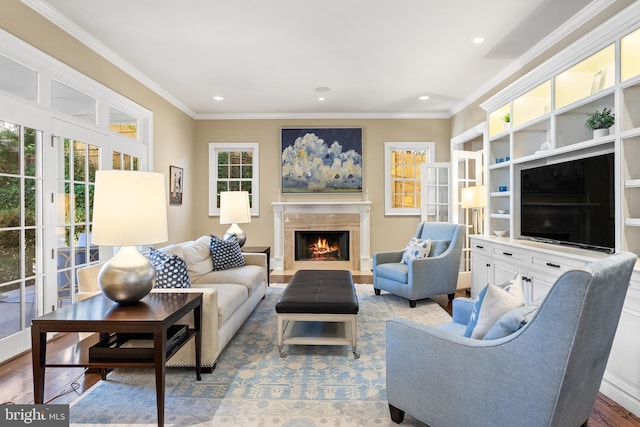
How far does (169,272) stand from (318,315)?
3.81 ft

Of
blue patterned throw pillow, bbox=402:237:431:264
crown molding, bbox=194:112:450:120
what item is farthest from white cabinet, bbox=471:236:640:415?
crown molding, bbox=194:112:450:120

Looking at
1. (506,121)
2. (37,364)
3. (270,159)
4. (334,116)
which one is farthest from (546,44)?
(37,364)

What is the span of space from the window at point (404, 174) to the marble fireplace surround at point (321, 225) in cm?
53

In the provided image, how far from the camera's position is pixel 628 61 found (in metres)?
2.45

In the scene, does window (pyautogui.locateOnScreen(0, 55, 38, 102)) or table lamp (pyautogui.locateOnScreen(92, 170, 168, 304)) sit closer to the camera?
table lamp (pyautogui.locateOnScreen(92, 170, 168, 304))

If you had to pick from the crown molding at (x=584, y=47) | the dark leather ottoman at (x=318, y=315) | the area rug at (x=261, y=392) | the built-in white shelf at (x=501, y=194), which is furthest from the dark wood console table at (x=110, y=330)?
the built-in white shelf at (x=501, y=194)

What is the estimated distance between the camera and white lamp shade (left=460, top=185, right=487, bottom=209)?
15.2 ft

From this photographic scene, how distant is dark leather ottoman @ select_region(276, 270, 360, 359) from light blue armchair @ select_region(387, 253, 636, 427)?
92cm

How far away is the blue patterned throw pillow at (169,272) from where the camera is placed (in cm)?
254

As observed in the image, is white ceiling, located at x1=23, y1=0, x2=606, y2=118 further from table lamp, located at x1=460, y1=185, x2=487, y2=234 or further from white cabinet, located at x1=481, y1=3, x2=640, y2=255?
table lamp, located at x1=460, y1=185, x2=487, y2=234

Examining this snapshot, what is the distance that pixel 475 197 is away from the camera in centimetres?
470

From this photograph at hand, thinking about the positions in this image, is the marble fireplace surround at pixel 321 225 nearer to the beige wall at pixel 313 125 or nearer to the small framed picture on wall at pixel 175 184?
the beige wall at pixel 313 125

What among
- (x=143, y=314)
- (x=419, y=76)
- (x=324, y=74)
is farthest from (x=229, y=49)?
(x=143, y=314)

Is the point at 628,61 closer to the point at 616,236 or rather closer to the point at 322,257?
the point at 616,236
